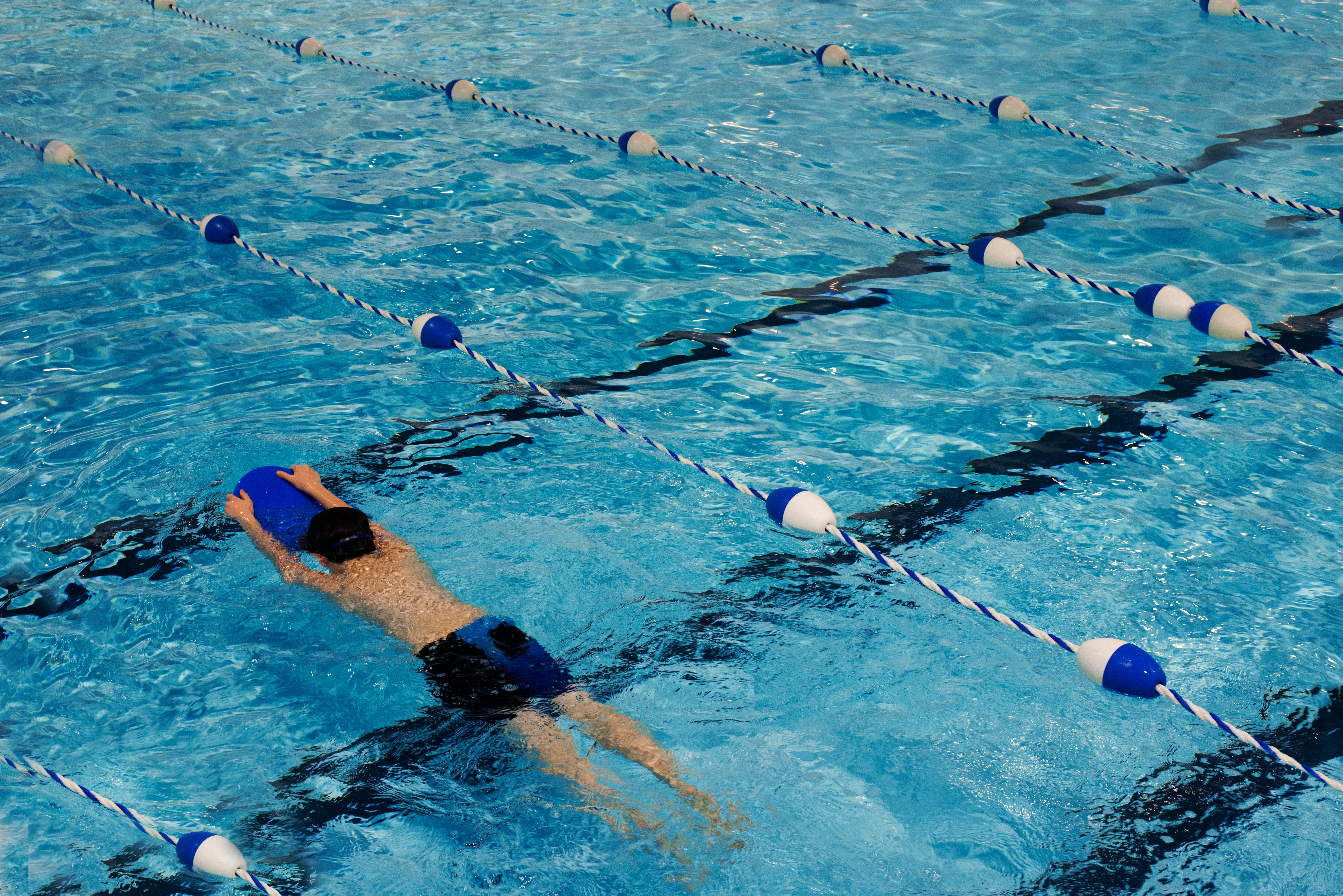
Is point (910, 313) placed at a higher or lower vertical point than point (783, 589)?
higher

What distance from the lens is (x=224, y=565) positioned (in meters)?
3.49

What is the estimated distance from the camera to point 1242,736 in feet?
8.14

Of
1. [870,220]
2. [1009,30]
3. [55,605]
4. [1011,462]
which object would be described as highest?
[1009,30]

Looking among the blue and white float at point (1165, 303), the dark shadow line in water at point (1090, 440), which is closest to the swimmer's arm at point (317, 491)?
the dark shadow line in water at point (1090, 440)

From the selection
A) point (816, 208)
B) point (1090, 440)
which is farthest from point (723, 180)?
point (1090, 440)

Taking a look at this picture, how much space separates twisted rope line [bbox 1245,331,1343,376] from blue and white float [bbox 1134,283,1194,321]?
259mm

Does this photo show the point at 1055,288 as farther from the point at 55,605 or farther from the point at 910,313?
the point at 55,605

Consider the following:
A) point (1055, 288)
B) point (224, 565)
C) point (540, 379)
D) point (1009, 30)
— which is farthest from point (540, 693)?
point (1009, 30)

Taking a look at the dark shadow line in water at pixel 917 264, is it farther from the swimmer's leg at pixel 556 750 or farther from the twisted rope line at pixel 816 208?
the swimmer's leg at pixel 556 750

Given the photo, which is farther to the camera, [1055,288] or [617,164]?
[617,164]

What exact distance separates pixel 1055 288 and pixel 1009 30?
14.2ft

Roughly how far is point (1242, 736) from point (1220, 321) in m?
2.55

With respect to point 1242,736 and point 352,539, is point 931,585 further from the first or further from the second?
point 352,539

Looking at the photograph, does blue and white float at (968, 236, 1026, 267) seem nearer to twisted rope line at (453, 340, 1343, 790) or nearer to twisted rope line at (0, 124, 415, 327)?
twisted rope line at (453, 340, 1343, 790)
